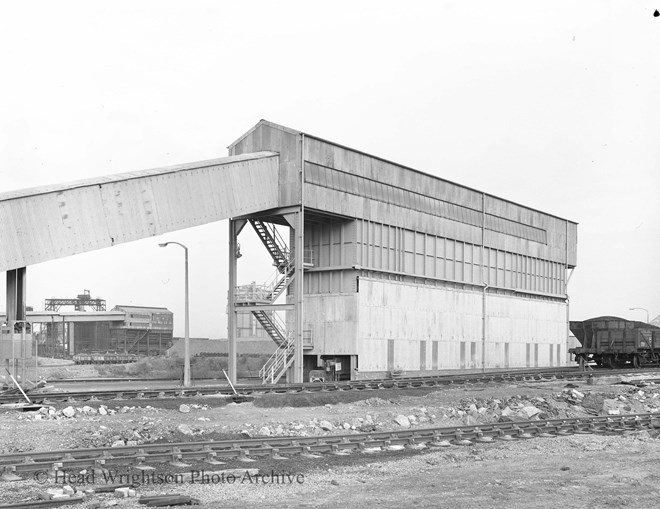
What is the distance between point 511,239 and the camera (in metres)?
57.6

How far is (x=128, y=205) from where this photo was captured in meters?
31.6

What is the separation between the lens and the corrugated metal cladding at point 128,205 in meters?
28.2

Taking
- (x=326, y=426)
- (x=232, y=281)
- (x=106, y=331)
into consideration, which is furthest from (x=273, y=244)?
(x=106, y=331)

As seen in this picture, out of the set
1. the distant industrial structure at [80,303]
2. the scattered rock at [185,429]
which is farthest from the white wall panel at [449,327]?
the distant industrial structure at [80,303]

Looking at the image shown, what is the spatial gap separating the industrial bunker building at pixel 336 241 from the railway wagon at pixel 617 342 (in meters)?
4.69

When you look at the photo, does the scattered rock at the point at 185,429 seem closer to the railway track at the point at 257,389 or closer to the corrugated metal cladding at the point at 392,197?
the railway track at the point at 257,389

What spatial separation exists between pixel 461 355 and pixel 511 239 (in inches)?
462

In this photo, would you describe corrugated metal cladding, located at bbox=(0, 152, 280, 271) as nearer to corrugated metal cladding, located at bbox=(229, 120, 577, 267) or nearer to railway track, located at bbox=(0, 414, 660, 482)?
corrugated metal cladding, located at bbox=(229, 120, 577, 267)

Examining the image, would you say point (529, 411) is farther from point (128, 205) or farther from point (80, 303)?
point (80, 303)

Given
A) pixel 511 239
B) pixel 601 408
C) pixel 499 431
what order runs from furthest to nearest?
pixel 511 239 → pixel 601 408 → pixel 499 431

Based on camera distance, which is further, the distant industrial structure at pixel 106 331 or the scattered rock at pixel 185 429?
the distant industrial structure at pixel 106 331

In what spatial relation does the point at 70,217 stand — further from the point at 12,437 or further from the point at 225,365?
the point at 225,365

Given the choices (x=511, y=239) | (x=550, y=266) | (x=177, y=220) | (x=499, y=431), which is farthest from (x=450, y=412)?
(x=550, y=266)

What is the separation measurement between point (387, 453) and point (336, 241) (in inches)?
1020
